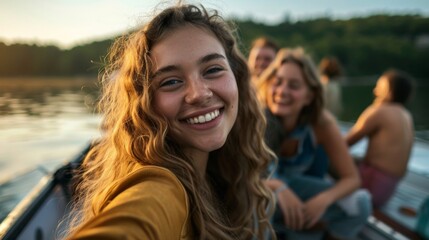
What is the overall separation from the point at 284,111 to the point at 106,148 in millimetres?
1514

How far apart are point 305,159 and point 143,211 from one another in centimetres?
203

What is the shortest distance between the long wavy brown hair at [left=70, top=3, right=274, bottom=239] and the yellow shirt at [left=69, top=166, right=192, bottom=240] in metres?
0.14

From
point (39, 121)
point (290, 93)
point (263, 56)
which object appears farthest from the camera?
point (263, 56)

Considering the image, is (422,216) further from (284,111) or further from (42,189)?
(42,189)

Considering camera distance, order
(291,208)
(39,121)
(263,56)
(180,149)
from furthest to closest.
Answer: (263,56)
(39,121)
(291,208)
(180,149)

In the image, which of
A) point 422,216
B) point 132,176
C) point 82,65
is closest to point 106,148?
point 132,176

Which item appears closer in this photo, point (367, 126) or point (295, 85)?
point (295, 85)

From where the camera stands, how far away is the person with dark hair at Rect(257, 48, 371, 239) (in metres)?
2.26

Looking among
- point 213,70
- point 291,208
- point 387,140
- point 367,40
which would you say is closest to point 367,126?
point 387,140

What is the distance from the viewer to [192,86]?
120cm

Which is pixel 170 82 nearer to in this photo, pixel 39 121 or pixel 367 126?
pixel 39 121

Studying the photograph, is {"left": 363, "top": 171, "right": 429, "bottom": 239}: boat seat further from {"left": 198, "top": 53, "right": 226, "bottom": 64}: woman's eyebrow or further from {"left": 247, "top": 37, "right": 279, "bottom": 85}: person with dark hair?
{"left": 198, "top": 53, "right": 226, "bottom": 64}: woman's eyebrow

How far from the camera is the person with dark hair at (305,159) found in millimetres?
2258

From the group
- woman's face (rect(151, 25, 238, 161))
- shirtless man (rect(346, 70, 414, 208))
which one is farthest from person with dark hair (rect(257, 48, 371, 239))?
woman's face (rect(151, 25, 238, 161))
